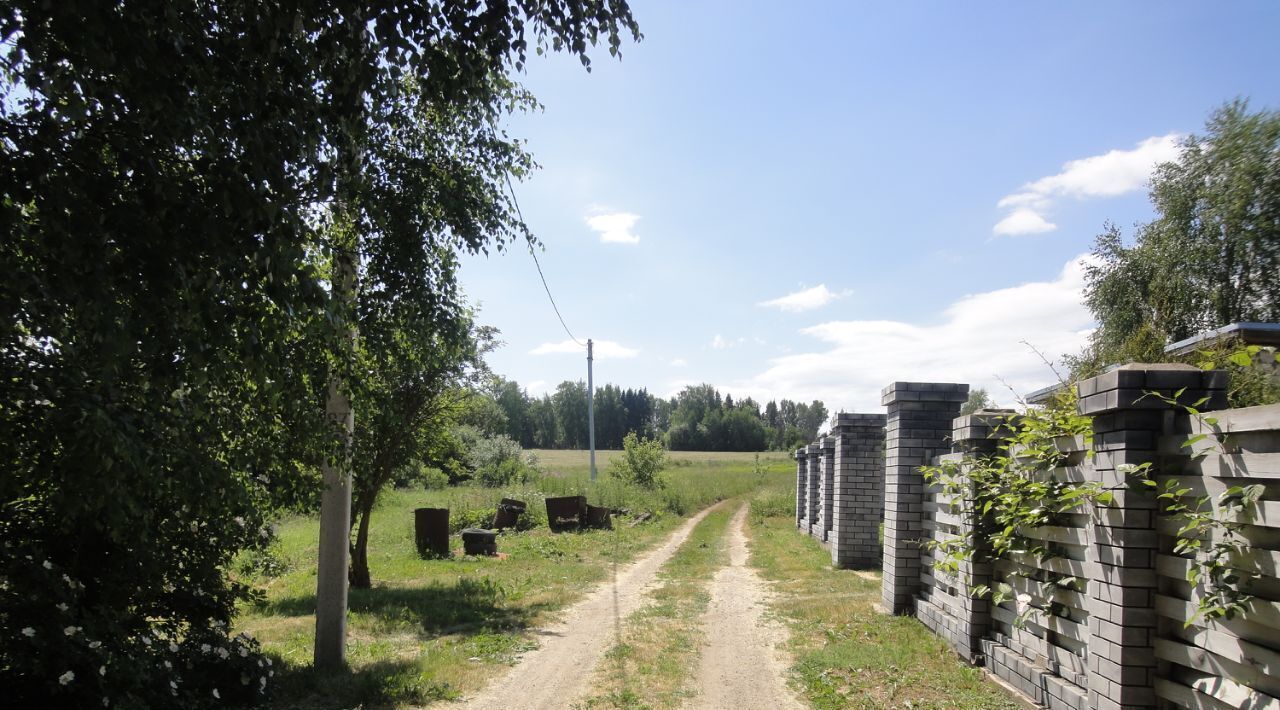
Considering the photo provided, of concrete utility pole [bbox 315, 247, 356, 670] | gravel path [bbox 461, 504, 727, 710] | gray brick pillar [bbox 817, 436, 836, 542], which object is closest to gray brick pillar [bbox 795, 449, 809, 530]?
gray brick pillar [bbox 817, 436, 836, 542]

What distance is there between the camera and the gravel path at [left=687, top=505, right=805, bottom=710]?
6152mm

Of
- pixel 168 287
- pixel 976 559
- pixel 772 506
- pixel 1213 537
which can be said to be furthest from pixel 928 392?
pixel 772 506

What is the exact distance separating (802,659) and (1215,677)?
152 inches

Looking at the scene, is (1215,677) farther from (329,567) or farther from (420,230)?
(329,567)

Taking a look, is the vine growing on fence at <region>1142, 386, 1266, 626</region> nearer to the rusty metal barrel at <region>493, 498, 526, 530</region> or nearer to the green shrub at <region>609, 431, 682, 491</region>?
the rusty metal barrel at <region>493, 498, 526, 530</region>

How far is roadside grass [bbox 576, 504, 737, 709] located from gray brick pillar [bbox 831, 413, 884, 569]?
2.38 m

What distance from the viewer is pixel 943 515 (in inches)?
299

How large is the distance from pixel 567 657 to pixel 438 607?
346 cm

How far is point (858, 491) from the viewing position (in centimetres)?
1301

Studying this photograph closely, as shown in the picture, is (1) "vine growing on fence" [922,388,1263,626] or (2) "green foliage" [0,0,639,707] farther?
(1) "vine growing on fence" [922,388,1263,626]

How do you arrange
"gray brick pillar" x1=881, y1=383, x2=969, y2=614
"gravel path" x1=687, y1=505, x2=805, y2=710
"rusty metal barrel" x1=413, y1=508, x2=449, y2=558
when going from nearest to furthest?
"gravel path" x1=687, y1=505, x2=805, y2=710
"gray brick pillar" x1=881, y1=383, x2=969, y2=614
"rusty metal barrel" x1=413, y1=508, x2=449, y2=558

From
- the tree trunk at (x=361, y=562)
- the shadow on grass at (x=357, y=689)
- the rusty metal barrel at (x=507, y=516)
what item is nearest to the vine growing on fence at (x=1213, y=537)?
the shadow on grass at (x=357, y=689)

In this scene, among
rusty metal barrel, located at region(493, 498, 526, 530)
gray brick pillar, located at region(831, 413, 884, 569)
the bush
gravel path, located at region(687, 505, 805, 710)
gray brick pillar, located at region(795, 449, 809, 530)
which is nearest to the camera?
gravel path, located at region(687, 505, 805, 710)

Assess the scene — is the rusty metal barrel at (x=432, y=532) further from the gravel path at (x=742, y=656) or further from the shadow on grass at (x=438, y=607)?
the gravel path at (x=742, y=656)
